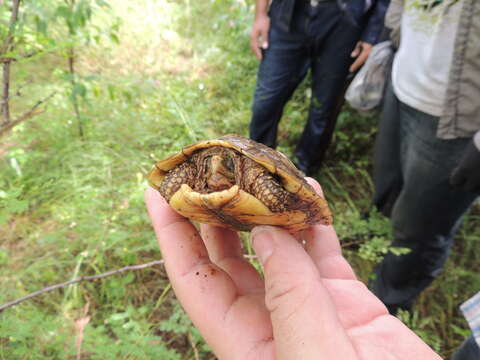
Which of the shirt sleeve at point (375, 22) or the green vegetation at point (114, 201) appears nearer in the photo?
the green vegetation at point (114, 201)

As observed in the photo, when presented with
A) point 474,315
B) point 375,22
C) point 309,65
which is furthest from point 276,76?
point 474,315

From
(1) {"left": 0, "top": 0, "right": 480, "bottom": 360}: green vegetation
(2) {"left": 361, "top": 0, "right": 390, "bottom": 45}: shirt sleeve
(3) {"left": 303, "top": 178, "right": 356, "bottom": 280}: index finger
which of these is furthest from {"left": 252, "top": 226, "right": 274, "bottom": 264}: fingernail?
(2) {"left": 361, "top": 0, "right": 390, "bottom": 45}: shirt sleeve

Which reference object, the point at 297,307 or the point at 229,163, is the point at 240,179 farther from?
the point at 297,307

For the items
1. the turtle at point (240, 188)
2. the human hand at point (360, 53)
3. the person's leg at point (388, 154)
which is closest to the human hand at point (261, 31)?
the human hand at point (360, 53)

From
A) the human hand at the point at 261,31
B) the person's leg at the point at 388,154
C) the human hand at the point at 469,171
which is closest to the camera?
the human hand at the point at 469,171

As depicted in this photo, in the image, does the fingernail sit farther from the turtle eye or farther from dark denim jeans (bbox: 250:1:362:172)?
dark denim jeans (bbox: 250:1:362:172)

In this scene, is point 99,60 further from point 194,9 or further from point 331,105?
point 331,105

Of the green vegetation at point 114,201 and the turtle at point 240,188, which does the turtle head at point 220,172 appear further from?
the green vegetation at point 114,201
